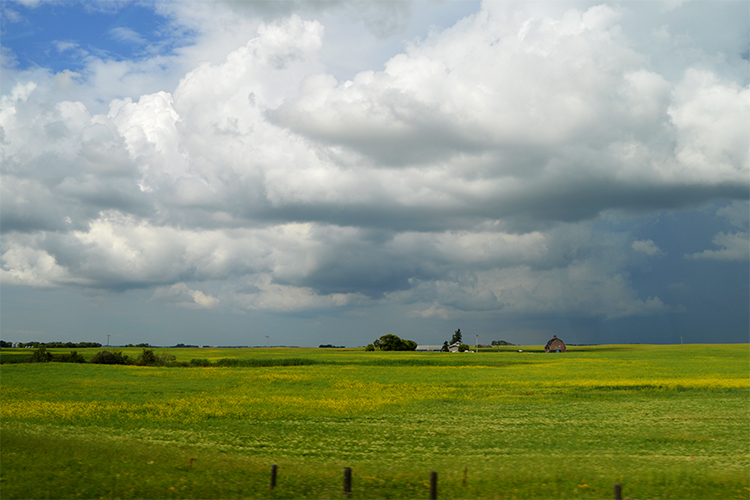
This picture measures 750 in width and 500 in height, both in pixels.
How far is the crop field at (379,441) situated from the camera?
731 inches

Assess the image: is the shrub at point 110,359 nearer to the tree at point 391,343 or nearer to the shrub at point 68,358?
the shrub at point 68,358

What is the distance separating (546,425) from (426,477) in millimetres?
15010

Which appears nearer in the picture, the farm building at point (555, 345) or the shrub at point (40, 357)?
the shrub at point (40, 357)

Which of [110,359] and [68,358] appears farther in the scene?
[68,358]

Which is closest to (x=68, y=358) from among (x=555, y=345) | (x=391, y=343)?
(x=391, y=343)

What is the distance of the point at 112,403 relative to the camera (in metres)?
42.1

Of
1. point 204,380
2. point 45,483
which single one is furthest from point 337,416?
point 204,380

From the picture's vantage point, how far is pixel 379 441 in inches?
1076

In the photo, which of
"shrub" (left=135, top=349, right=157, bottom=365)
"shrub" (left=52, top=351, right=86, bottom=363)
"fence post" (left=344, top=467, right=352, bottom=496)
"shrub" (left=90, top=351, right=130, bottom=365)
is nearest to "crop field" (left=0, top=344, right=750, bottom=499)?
"fence post" (left=344, top=467, right=352, bottom=496)

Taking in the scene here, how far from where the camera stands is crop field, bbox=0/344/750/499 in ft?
60.9

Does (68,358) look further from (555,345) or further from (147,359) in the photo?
(555,345)

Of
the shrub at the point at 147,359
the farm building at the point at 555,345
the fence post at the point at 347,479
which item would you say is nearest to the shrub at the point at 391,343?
the farm building at the point at 555,345

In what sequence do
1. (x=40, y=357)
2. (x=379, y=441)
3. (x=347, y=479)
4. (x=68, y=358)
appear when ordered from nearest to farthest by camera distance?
1. (x=347, y=479)
2. (x=379, y=441)
3. (x=40, y=357)
4. (x=68, y=358)

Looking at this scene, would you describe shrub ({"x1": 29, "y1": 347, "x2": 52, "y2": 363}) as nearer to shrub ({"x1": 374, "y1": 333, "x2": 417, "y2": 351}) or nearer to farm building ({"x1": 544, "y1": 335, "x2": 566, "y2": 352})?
shrub ({"x1": 374, "y1": 333, "x2": 417, "y2": 351})
